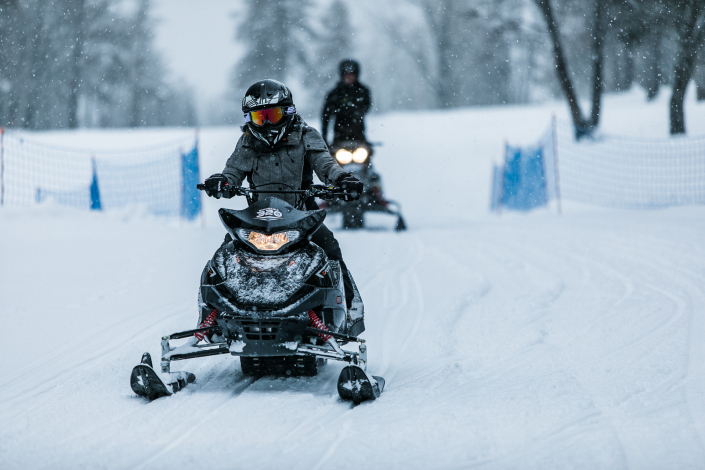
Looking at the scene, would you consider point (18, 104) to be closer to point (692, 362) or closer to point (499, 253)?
point (499, 253)

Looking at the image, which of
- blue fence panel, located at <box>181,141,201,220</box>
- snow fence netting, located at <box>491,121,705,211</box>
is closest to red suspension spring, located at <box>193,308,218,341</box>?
blue fence panel, located at <box>181,141,201,220</box>

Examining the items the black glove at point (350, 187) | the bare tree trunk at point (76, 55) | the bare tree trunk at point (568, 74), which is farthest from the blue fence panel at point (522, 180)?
the bare tree trunk at point (76, 55)

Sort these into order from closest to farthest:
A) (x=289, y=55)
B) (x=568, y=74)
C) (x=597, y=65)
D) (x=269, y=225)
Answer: (x=269, y=225), (x=568, y=74), (x=597, y=65), (x=289, y=55)

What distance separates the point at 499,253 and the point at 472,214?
Answer: 9206 millimetres

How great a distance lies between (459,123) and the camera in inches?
1124

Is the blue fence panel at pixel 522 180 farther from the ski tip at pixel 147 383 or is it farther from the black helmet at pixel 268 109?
the ski tip at pixel 147 383

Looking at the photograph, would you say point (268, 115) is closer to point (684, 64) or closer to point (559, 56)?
point (684, 64)

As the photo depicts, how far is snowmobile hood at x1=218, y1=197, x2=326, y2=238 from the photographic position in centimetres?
365

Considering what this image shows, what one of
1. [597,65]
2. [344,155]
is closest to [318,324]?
[344,155]

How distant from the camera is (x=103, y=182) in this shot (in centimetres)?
1672

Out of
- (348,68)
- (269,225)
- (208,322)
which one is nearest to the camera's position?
(269,225)

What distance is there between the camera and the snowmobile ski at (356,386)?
3469 mm

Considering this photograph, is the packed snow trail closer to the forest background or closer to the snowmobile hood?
the snowmobile hood

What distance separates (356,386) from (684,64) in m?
19.4
